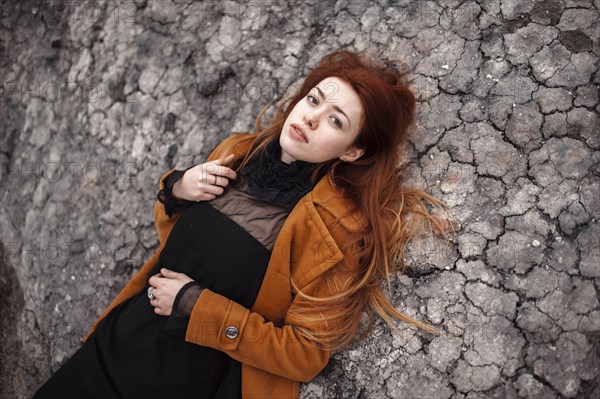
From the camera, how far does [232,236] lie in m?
1.69

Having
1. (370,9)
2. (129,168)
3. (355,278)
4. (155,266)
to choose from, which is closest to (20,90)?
(129,168)

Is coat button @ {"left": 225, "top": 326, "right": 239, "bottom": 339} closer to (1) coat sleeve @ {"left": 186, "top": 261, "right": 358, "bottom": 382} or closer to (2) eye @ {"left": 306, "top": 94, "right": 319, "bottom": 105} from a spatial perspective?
(1) coat sleeve @ {"left": 186, "top": 261, "right": 358, "bottom": 382}

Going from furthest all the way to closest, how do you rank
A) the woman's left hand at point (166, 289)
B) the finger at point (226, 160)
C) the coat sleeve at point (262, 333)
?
the finger at point (226, 160) < the woman's left hand at point (166, 289) < the coat sleeve at point (262, 333)

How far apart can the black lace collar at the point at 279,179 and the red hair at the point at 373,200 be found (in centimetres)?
6

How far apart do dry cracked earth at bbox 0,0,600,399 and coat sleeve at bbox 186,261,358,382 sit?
26 centimetres

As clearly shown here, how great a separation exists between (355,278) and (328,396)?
0.47 meters

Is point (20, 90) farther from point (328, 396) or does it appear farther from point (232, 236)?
point (328, 396)

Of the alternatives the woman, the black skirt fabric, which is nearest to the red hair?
the woman

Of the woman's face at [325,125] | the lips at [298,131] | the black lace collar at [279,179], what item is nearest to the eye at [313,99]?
the woman's face at [325,125]

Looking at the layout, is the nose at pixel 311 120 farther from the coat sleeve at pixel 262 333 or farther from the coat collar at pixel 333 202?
the coat sleeve at pixel 262 333

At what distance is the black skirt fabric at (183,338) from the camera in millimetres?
1694

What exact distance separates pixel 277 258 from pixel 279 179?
0.97ft

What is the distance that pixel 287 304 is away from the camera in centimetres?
172

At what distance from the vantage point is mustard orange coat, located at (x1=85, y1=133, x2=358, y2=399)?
1622mm
